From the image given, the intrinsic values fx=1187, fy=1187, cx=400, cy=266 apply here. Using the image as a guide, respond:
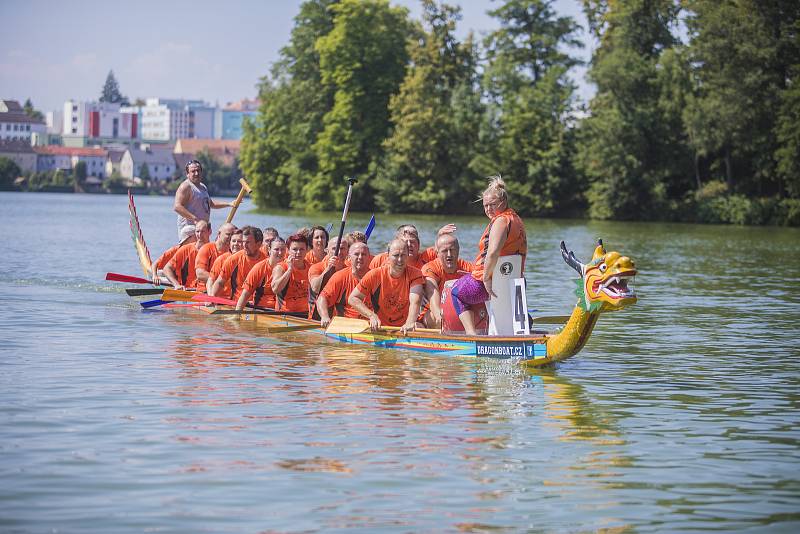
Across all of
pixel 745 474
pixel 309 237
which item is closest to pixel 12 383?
pixel 309 237

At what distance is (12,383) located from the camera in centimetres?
1100

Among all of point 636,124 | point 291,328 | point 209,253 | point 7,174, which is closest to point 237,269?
point 209,253

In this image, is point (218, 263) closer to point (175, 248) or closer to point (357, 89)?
point (175, 248)

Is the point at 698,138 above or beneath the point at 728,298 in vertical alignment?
above

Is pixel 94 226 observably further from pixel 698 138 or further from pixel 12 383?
pixel 12 383

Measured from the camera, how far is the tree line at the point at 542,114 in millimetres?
54219

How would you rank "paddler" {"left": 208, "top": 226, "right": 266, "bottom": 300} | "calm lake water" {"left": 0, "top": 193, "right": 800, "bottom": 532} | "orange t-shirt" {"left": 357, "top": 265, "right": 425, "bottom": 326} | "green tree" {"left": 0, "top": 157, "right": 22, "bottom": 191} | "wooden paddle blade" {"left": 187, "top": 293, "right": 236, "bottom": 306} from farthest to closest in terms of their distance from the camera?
"green tree" {"left": 0, "top": 157, "right": 22, "bottom": 191}
"paddler" {"left": 208, "top": 226, "right": 266, "bottom": 300}
"wooden paddle blade" {"left": 187, "top": 293, "right": 236, "bottom": 306}
"orange t-shirt" {"left": 357, "top": 265, "right": 425, "bottom": 326}
"calm lake water" {"left": 0, "top": 193, "right": 800, "bottom": 532}

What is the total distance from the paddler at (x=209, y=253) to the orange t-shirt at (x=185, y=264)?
27.3 inches

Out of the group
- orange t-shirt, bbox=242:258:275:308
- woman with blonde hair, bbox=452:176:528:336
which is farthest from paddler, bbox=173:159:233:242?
woman with blonde hair, bbox=452:176:528:336

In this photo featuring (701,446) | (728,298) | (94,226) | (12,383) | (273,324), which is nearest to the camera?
(701,446)

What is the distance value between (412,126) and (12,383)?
55439 millimetres

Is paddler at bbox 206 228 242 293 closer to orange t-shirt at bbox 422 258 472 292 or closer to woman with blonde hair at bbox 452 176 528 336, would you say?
orange t-shirt at bbox 422 258 472 292

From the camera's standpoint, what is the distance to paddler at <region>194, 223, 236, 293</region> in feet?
57.2

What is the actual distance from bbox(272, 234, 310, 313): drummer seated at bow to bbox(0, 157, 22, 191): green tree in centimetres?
13232
